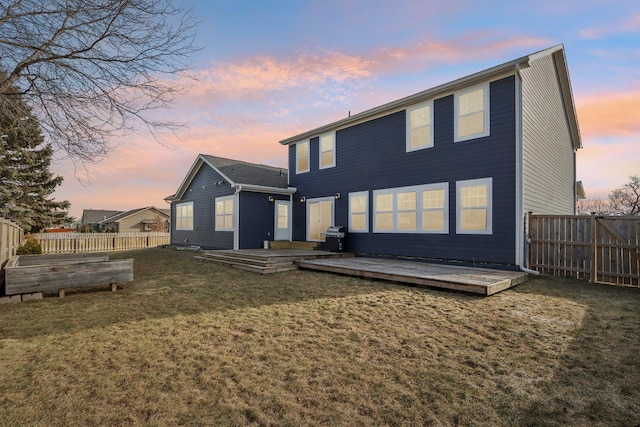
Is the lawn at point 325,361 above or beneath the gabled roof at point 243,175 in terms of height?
beneath

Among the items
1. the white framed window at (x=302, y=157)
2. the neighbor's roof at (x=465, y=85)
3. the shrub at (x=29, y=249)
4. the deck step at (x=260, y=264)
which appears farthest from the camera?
the white framed window at (x=302, y=157)

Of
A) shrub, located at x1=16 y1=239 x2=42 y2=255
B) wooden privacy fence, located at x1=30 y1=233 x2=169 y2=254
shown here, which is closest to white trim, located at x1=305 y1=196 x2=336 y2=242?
shrub, located at x1=16 y1=239 x2=42 y2=255

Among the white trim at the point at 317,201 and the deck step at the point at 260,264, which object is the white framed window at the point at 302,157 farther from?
the deck step at the point at 260,264

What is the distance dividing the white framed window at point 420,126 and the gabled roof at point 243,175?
21.2 ft

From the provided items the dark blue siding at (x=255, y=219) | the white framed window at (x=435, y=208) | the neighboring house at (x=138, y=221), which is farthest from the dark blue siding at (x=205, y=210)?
the neighboring house at (x=138, y=221)

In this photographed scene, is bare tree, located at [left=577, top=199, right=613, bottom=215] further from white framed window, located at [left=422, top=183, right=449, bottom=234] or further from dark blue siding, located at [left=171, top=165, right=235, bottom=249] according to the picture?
dark blue siding, located at [left=171, top=165, right=235, bottom=249]

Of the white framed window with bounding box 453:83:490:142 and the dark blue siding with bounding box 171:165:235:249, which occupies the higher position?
the white framed window with bounding box 453:83:490:142

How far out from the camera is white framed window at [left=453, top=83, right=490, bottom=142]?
8.92 m

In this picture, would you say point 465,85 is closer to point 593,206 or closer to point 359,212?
point 359,212

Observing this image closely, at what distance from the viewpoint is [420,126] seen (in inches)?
409

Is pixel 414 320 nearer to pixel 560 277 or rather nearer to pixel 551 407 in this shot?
pixel 551 407

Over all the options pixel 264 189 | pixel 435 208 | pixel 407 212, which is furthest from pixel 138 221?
pixel 435 208

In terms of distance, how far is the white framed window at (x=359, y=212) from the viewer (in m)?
11.9

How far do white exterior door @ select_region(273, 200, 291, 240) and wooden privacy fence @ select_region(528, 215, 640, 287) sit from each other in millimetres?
10009
